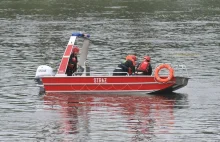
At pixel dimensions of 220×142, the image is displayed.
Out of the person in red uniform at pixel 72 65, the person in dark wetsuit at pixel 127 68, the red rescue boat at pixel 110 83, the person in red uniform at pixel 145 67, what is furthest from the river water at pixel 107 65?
the person in red uniform at pixel 72 65

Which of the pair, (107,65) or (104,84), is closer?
(104,84)

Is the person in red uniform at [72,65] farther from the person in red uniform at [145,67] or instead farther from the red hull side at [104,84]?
the person in red uniform at [145,67]

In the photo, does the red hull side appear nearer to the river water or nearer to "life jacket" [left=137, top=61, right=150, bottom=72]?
the river water

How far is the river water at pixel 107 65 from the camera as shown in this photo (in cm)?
3234

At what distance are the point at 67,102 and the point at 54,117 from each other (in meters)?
4.02

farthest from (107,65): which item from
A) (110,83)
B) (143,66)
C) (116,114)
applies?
(116,114)

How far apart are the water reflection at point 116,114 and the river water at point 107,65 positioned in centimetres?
4

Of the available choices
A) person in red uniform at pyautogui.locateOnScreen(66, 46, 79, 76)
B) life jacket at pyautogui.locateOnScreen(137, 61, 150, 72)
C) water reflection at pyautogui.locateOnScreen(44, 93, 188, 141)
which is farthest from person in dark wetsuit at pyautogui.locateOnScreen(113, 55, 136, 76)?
person in red uniform at pyautogui.locateOnScreen(66, 46, 79, 76)

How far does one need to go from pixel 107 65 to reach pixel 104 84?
13.5 metres

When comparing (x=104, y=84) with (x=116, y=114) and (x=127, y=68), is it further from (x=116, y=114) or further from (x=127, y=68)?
(x=116, y=114)

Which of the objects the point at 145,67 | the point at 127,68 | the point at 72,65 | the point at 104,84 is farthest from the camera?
the point at 72,65

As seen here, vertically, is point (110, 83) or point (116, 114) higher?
point (110, 83)

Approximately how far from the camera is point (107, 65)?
177 feet

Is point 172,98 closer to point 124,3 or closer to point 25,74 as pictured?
point 25,74
